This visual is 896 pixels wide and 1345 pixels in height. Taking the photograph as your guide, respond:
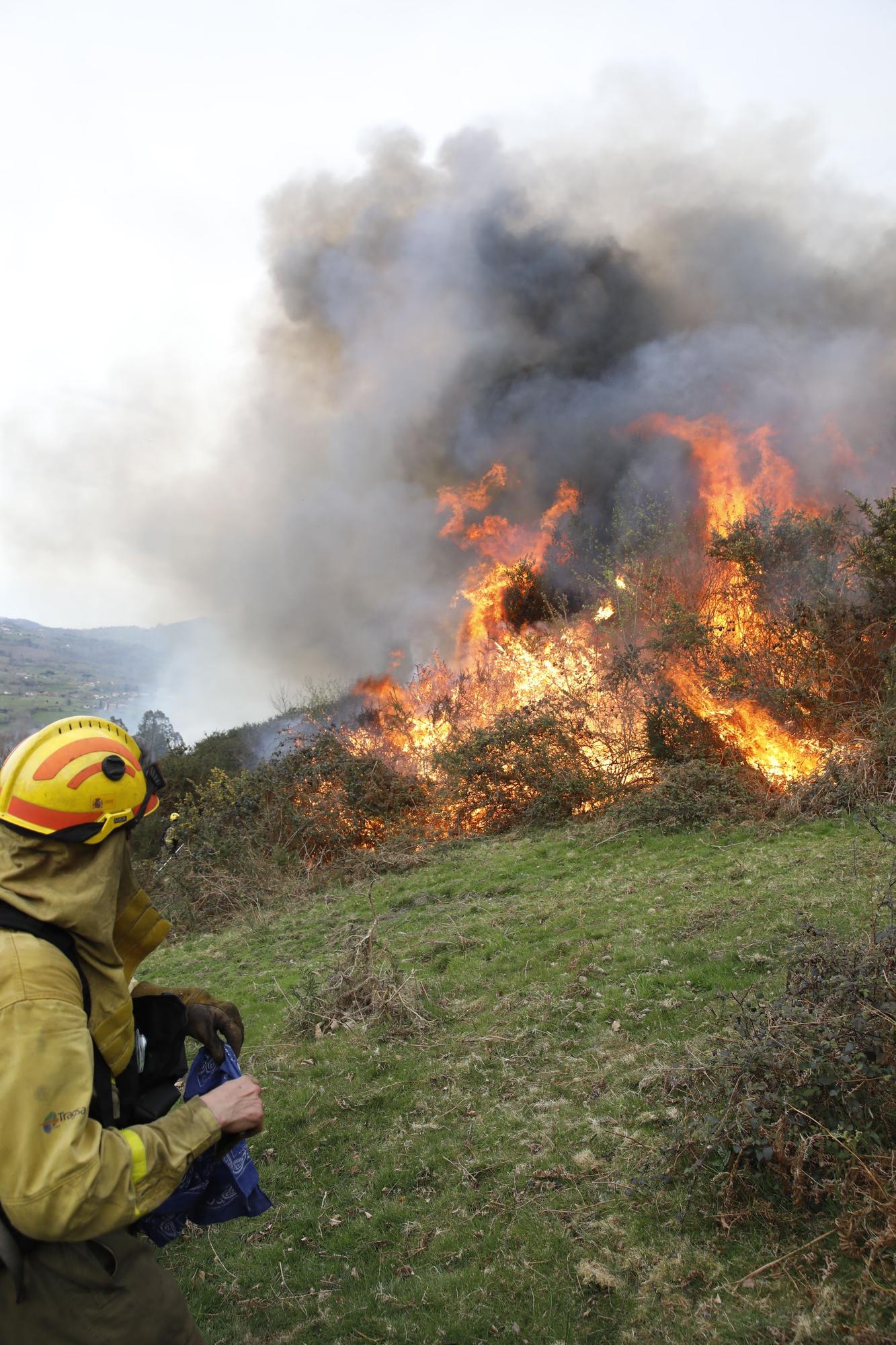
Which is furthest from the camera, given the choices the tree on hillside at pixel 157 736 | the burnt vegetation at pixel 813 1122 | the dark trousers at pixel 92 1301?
the tree on hillside at pixel 157 736

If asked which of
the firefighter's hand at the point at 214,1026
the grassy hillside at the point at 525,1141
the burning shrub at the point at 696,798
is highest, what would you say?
the firefighter's hand at the point at 214,1026

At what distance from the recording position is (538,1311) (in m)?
3.19

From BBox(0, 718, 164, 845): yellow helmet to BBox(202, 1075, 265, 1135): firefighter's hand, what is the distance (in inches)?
36.5

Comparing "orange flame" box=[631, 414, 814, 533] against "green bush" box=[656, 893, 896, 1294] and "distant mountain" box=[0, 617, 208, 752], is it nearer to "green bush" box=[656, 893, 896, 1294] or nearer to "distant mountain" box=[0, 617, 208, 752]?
"green bush" box=[656, 893, 896, 1294]

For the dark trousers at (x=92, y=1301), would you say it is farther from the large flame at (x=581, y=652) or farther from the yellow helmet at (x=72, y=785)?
the large flame at (x=581, y=652)

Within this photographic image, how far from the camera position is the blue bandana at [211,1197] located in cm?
254

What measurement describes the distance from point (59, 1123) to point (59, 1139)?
1.4 inches

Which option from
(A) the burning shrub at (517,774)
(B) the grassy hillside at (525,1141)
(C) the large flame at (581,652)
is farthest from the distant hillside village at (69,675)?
(B) the grassy hillside at (525,1141)

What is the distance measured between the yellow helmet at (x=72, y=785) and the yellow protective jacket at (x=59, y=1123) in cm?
9

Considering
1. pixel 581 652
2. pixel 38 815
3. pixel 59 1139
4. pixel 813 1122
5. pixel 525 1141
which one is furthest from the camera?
pixel 581 652

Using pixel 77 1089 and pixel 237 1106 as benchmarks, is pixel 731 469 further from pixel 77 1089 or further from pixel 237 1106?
pixel 77 1089

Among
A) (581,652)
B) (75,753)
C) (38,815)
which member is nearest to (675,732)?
(581,652)

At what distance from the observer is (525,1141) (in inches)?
175

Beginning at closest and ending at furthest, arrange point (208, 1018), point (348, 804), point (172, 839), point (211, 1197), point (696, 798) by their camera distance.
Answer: point (211, 1197) < point (208, 1018) < point (696, 798) < point (172, 839) < point (348, 804)
